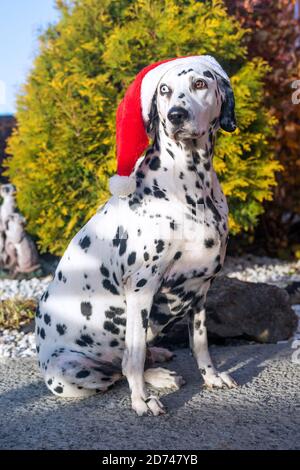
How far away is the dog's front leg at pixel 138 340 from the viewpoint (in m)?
2.92

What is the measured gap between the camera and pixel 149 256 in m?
2.89

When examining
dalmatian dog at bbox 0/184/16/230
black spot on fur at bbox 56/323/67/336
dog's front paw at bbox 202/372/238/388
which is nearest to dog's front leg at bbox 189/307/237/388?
dog's front paw at bbox 202/372/238/388

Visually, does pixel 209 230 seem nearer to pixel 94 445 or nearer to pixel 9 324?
pixel 94 445

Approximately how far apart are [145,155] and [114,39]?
360 cm

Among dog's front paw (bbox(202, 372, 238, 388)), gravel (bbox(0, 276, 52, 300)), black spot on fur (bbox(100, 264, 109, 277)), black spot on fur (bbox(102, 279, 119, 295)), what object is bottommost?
gravel (bbox(0, 276, 52, 300))

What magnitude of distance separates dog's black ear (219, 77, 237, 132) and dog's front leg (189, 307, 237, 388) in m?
1.05

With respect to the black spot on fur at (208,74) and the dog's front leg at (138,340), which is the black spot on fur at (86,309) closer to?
the dog's front leg at (138,340)

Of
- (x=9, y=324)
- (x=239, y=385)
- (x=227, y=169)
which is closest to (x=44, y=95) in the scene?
(x=227, y=169)

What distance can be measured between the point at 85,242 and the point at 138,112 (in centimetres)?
77

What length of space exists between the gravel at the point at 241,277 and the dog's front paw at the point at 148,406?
1.96 meters

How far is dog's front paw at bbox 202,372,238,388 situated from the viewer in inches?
130

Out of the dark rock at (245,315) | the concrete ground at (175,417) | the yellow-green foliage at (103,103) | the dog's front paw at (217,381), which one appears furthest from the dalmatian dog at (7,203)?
the dog's front paw at (217,381)

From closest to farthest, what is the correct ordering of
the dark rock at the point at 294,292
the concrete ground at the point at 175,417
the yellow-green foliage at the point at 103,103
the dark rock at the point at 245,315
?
the concrete ground at the point at 175,417, the dark rock at the point at 245,315, the dark rock at the point at 294,292, the yellow-green foliage at the point at 103,103

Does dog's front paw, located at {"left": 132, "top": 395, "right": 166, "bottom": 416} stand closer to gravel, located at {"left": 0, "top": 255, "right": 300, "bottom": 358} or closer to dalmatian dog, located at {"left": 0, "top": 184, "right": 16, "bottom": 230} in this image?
gravel, located at {"left": 0, "top": 255, "right": 300, "bottom": 358}
